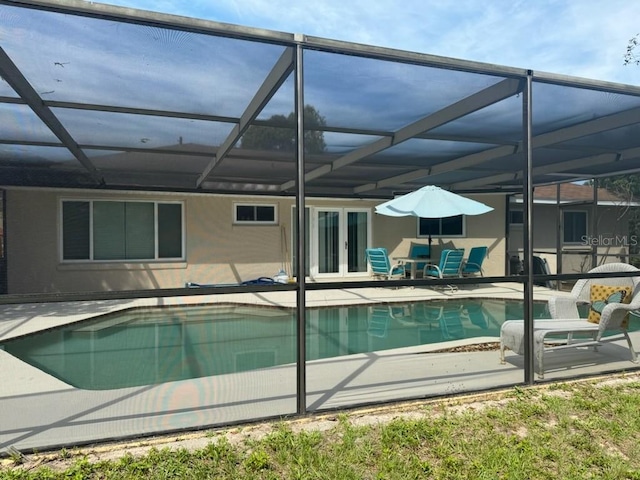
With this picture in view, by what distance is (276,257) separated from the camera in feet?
35.1

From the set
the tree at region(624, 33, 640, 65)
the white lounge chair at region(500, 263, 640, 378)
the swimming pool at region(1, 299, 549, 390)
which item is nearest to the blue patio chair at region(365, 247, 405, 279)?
the swimming pool at region(1, 299, 549, 390)

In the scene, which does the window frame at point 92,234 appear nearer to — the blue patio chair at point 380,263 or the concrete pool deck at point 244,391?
the blue patio chair at point 380,263

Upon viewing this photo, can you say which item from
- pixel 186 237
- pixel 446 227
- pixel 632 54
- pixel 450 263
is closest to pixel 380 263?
pixel 450 263

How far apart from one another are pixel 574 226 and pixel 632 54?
7794mm

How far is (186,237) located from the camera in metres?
9.83

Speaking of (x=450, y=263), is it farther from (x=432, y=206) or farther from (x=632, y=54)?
(x=632, y=54)

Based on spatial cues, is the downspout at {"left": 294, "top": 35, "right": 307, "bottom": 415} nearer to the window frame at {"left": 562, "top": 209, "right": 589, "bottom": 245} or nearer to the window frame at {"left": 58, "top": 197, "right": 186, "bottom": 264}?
the window frame at {"left": 58, "top": 197, "right": 186, "bottom": 264}

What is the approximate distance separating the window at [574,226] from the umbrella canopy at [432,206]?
21.0ft

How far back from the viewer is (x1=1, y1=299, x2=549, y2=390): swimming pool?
446 centimetres

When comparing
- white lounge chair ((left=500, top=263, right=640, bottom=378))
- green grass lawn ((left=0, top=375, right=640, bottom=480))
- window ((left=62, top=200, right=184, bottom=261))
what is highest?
window ((left=62, top=200, right=184, bottom=261))

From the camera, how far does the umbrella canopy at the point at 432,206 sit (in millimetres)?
7918

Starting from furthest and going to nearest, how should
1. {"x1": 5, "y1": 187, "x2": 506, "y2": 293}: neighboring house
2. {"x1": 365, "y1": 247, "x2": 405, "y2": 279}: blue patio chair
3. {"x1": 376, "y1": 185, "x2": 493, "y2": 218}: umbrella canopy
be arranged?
{"x1": 365, "y1": 247, "x2": 405, "y2": 279}: blue patio chair → {"x1": 5, "y1": 187, "x2": 506, "y2": 293}: neighboring house → {"x1": 376, "y1": 185, "x2": 493, "y2": 218}: umbrella canopy

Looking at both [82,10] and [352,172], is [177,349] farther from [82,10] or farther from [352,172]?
[352,172]

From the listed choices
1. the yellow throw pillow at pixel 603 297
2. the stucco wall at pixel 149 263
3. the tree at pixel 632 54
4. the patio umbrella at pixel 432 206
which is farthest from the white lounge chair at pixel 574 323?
the tree at pixel 632 54
